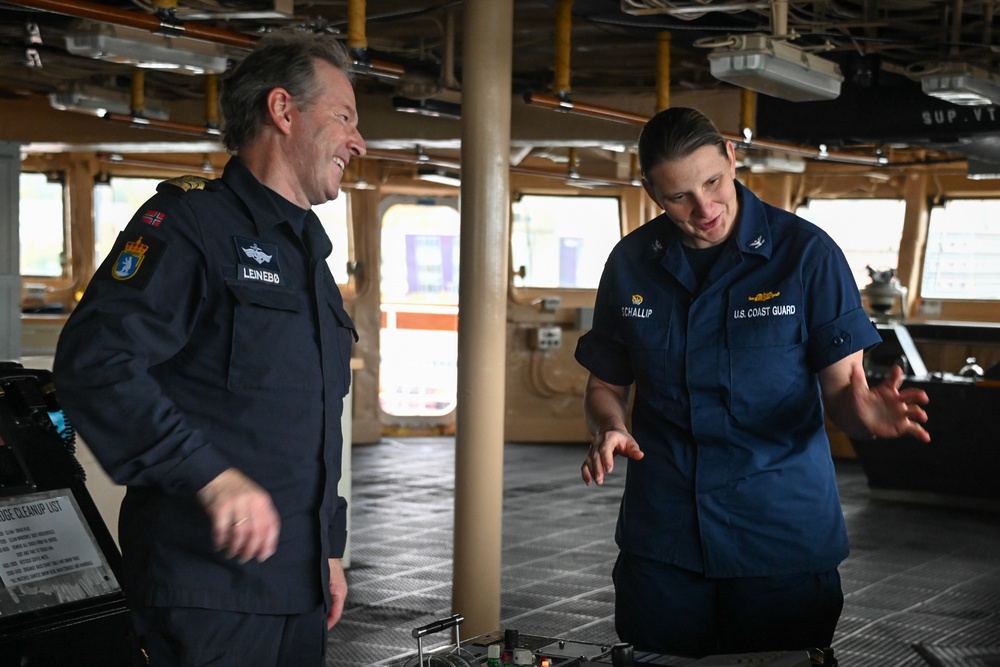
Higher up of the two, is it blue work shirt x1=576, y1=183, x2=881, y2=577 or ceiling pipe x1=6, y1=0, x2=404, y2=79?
ceiling pipe x1=6, y1=0, x2=404, y2=79

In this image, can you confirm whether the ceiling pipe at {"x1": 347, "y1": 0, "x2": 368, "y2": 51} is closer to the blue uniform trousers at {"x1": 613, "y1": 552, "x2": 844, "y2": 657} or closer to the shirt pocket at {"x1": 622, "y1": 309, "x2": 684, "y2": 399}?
the shirt pocket at {"x1": 622, "y1": 309, "x2": 684, "y2": 399}

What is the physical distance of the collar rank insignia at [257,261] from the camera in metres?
1.70

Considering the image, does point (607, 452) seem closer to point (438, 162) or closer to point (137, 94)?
point (137, 94)

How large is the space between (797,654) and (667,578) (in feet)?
1.66

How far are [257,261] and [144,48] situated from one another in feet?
9.58

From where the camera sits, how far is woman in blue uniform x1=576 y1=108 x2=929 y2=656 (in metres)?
2.14

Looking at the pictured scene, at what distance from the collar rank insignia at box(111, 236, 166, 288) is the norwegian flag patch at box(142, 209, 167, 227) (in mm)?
35

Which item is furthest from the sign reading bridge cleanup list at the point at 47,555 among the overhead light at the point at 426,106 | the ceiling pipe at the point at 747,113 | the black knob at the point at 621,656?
the ceiling pipe at the point at 747,113

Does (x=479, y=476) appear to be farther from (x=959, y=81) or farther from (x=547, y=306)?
(x=547, y=306)

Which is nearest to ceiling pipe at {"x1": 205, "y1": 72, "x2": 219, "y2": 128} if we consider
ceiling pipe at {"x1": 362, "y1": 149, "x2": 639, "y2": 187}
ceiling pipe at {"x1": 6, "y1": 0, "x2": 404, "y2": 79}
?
ceiling pipe at {"x1": 362, "y1": 149, "x2": 639, "y2": 187}

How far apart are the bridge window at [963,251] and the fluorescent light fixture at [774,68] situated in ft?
18.3

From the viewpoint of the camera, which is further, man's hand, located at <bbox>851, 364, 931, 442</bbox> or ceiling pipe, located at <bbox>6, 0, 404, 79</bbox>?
ceiling pipe, located at <bbox>6, 0, 404, 79</bbox>

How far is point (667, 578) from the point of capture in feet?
7.23

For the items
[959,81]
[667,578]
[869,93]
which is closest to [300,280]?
[667,578]
